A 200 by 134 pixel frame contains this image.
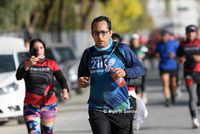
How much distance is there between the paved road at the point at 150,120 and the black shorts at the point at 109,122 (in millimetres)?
3382

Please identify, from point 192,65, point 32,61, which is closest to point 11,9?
point 192,65

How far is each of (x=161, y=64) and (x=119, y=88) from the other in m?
6.77

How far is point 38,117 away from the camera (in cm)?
556

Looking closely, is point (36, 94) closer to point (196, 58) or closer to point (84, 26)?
point (196, 58)

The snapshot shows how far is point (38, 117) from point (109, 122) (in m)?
1.32

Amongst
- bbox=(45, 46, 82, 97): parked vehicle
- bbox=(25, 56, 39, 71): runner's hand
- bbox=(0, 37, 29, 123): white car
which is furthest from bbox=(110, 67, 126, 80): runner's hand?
bbox=(45, 46, 82, 97): parked vehicle

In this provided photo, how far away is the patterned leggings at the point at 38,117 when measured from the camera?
5512mm

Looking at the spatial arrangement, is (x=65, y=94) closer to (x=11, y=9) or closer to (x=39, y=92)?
(x=39, y=92)

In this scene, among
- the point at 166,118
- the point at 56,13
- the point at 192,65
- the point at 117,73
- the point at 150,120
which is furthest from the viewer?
the point at 56,13

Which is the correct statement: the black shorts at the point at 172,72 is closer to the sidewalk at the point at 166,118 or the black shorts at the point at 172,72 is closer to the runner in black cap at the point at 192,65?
the sidewalk at the point at 166,118

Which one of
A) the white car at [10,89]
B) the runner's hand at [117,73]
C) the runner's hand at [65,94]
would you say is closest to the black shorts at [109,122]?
the runner's hand at [117,73]

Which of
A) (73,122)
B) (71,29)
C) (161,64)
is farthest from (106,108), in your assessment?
(71,29)

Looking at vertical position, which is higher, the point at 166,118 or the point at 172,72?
the point at 172,72

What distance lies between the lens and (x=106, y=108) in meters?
4.55
